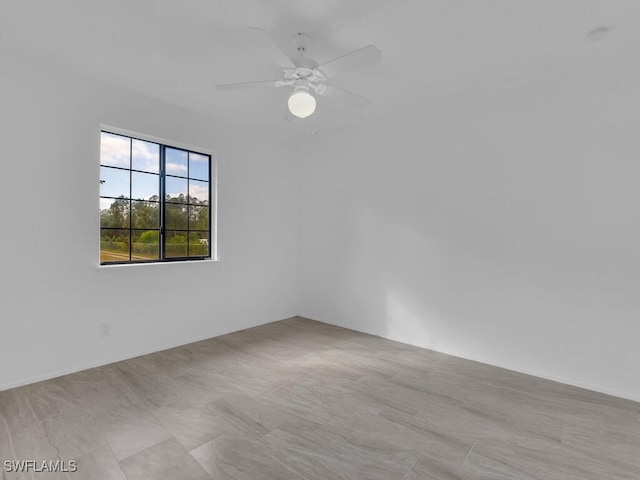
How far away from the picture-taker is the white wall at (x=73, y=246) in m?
2.49

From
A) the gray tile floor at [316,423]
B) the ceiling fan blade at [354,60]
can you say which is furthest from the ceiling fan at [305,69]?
the gray tile floor at [316,423]

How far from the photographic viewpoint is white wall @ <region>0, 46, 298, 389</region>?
249 centimetres

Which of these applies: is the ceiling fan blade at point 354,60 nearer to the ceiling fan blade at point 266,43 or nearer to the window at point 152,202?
the ceiling fan blade at point 266,43

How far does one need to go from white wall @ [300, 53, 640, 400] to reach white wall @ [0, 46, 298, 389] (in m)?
1.75

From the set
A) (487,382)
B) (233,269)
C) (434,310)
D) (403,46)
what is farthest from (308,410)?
(403,46)

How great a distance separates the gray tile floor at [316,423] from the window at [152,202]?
1.13 meters

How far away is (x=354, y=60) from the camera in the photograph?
203 cm

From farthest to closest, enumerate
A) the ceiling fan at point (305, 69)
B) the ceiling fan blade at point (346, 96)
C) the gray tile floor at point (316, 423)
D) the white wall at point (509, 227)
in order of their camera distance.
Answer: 1. the white wall at point (509, 227)
2. the ceiling fan blade at point (346, 96)
3. the ceiling fan at point (305, 69)
4. the gray tile floor at point (316, 423)

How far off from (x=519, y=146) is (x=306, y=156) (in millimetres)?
2693

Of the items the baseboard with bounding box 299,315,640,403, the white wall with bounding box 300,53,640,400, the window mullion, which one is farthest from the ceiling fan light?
the baseboard with bounding box 299,315,640,403

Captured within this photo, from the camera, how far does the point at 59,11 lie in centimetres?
202

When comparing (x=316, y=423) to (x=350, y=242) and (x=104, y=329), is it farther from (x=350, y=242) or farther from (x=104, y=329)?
(x=350, y=242)

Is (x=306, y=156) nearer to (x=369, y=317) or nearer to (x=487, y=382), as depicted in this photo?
(x=369, y=317)

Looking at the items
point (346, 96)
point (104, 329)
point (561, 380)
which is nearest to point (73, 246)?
point (104, 329)
